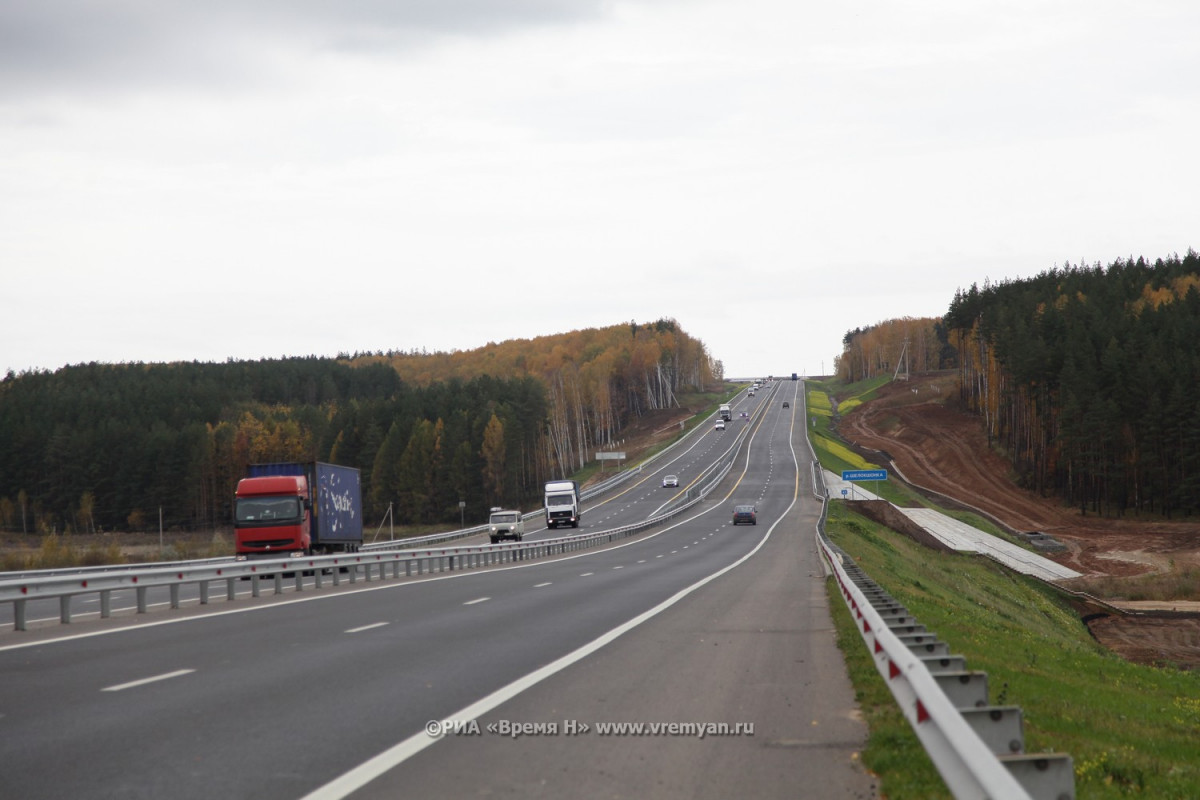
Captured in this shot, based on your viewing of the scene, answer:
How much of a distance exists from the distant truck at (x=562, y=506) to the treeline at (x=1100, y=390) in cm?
3967

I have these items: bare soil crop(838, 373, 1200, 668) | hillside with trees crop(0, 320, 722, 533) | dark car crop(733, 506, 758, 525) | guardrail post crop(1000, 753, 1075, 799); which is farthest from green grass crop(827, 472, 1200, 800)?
hillside with trees crop(0, 320, 722, 533)

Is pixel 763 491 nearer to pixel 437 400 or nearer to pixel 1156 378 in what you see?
pixel 1156 378

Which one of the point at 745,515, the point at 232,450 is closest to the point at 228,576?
the point at 745,515

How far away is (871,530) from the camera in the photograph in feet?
213

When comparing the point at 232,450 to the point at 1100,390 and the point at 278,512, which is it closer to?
the point at 1100,390

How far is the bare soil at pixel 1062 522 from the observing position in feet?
138

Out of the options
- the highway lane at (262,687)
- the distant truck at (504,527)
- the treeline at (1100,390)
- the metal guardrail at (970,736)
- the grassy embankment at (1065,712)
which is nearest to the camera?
the metal guardrail at (970,736)

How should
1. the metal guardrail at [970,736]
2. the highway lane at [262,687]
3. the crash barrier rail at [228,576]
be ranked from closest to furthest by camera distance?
the metal guardrail at [970,736] < the highway lane at [262,687] < the crash barrier rail at [228,576]

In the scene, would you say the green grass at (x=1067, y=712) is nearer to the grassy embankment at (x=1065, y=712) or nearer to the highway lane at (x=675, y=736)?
the grassy embankment at (x=1065, y=712)

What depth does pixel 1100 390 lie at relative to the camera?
299 ft

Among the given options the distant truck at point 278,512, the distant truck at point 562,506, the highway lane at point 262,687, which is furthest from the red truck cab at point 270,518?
the distant truck at point 562,506

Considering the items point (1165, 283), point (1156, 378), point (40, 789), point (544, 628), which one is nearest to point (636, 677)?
point (544, 628)

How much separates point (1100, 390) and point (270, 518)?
76056 mm

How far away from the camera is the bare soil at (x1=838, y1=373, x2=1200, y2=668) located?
42000 millimetres
